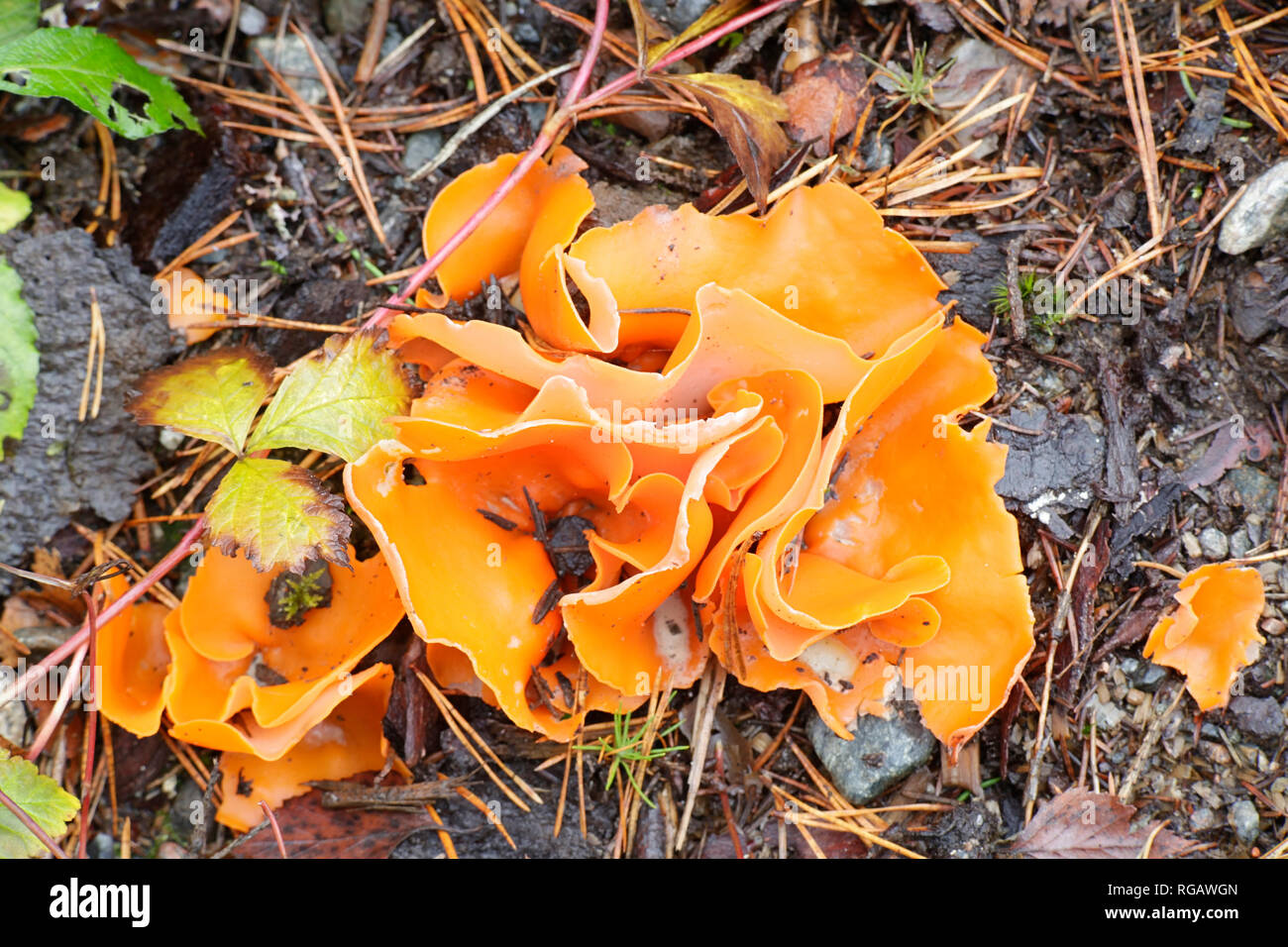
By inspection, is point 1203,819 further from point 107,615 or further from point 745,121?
point 107,615

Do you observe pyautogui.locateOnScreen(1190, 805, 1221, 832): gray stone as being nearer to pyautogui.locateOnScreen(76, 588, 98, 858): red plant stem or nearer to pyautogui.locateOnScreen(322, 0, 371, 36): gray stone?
pyautogui.locateOnScreen(76, 588, 98, 858): red plant stem

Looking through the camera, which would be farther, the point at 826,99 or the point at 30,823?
the point at 826,99

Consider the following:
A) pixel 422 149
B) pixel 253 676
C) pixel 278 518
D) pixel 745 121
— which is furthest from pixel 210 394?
pixel 745 121

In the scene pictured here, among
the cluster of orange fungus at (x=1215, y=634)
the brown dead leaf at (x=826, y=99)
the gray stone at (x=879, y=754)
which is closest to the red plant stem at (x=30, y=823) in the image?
the gray stone at (x=879, y=754)

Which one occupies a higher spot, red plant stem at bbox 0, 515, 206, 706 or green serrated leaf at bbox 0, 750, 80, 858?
red plant stem at bbox 0, 515, 206, 706

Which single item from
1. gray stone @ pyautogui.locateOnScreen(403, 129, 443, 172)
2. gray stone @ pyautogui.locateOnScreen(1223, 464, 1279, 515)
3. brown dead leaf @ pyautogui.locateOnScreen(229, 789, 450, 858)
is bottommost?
brown dead leaf @ pyautogui.locateOnScreen(229, 789, 450, 858)

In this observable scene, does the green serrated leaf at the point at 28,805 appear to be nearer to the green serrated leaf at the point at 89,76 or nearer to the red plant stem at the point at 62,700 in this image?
the red plant stem at the point at 62,700

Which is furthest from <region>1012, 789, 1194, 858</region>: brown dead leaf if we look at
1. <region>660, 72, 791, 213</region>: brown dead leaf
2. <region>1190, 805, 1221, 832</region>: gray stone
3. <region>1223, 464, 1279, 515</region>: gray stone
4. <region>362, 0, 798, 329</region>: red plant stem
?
<region>362, 0, 798, 329</region>: red plant stem
